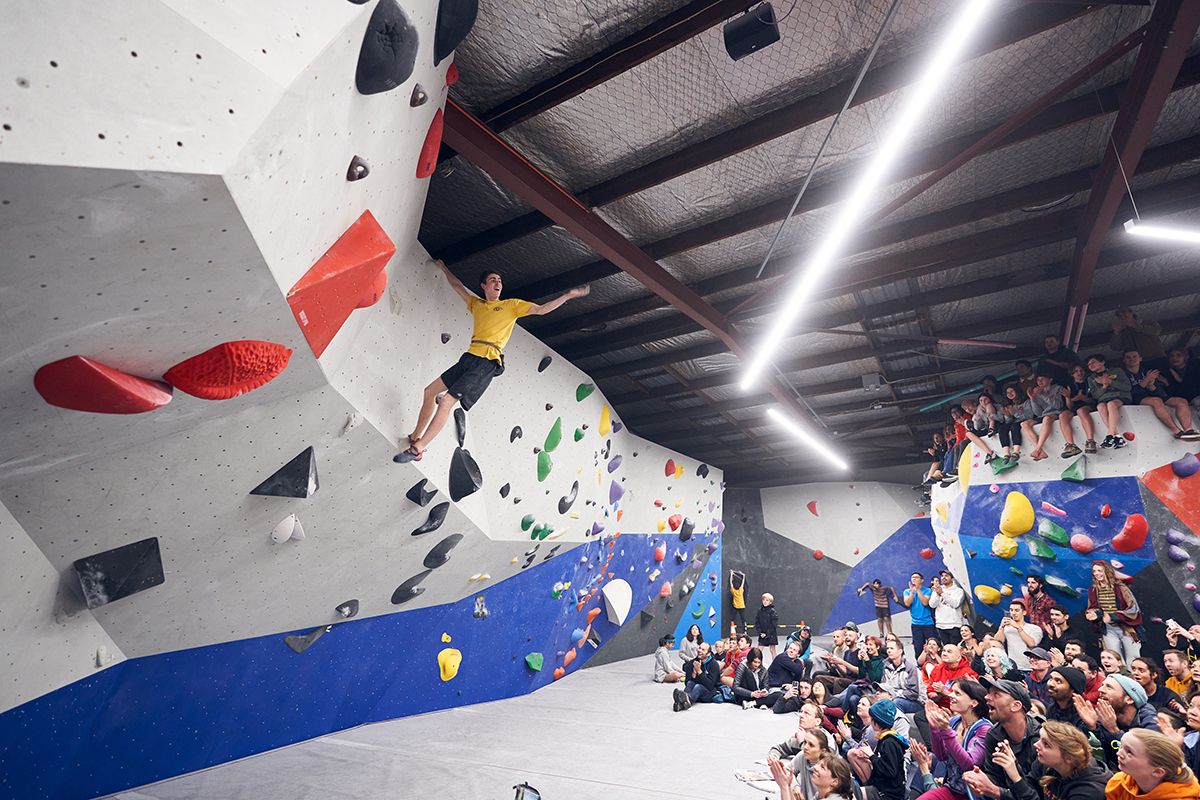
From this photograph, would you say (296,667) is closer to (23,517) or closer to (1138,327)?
(23,517)

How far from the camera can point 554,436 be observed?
5602mm

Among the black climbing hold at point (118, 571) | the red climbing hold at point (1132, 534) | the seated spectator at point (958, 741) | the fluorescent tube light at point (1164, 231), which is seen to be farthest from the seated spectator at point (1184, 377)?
the black climbing hold at point (118, 571)

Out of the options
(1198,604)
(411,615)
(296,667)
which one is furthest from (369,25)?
(1198,604)

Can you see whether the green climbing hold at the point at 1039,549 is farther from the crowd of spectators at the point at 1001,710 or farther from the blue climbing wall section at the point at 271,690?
the blue climbing wall section at the point at 271,690

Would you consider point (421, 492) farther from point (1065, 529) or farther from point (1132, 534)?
point (1132, 534)

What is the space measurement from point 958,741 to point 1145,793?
36.8 inches

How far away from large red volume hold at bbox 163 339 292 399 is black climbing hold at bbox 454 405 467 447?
5.75 ft

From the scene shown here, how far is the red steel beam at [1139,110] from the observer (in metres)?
2.45

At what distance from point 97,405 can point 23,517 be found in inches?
32.5

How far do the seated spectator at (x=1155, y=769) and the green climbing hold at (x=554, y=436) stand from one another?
4.33 meters

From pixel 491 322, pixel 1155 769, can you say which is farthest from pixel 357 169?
pixel 1155 769

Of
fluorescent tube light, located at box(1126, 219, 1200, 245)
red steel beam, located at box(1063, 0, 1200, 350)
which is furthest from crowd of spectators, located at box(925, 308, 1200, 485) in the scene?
fluorescent tube light, located at box(1126, 219, 1200, 245)

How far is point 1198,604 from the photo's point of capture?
4707 mm

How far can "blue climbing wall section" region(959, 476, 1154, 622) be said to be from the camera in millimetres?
5039
